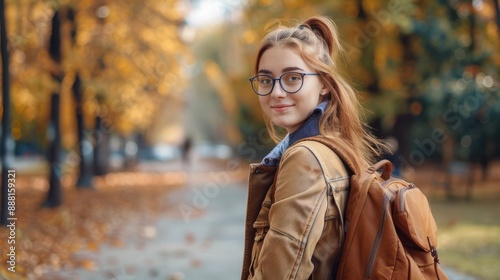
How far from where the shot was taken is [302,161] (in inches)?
78.6

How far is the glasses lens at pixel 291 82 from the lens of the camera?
223cm

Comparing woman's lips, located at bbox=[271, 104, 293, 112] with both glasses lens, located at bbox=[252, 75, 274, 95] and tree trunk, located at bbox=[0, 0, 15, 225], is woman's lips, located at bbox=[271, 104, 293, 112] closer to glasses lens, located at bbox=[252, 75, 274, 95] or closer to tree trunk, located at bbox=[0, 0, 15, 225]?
glasses lens, located at bbox=[252, 75, 274, 95]

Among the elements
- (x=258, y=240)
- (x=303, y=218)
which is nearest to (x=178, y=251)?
(x=258, y=240)

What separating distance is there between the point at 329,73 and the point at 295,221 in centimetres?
63

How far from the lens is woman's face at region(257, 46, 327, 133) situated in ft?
7.28

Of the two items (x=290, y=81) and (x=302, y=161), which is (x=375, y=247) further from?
(x=290, y=81)

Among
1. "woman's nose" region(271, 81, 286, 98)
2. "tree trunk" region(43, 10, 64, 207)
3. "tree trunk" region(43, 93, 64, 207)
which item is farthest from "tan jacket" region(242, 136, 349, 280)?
"tree trunk" region(43, 93, 64, 207)

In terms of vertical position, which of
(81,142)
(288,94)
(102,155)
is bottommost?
Answer: (102,155)

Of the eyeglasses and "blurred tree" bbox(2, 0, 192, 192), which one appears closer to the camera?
the eyeglasses

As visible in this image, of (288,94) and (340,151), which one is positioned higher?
(288,94)

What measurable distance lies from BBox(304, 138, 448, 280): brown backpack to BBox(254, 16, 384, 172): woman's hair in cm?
13

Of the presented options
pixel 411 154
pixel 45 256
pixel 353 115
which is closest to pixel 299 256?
pixel 353 115

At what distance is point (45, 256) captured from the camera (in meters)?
8.55

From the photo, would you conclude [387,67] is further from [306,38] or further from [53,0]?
[306,38]
